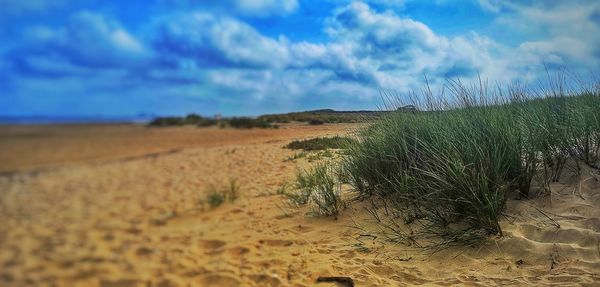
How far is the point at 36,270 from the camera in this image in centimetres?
79

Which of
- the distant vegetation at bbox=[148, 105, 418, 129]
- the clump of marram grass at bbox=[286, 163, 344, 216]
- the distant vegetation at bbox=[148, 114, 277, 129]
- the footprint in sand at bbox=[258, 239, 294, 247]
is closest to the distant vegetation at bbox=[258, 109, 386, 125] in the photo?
the distant vegetation at bbox=[148, 105, 418, 129]

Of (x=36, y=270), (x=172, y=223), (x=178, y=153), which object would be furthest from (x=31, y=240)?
(x=178, y=153)

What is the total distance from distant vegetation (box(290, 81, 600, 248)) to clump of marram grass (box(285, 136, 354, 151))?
3cm

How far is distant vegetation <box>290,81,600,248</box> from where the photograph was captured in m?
3.13

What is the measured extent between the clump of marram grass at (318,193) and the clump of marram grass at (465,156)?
45cm

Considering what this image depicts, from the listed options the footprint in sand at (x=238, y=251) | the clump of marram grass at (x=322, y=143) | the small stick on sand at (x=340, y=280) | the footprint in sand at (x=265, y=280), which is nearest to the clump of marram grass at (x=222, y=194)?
the footprint in sand at (x=238, y=251)

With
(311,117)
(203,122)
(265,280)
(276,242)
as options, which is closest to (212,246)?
(203,122)

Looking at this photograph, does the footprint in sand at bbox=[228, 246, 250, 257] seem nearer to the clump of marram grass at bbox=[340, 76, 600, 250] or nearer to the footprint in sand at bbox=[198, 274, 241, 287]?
the footprint in sand at bbox=[198, 274, 241, 287]

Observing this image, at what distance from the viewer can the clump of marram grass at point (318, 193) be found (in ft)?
13.2

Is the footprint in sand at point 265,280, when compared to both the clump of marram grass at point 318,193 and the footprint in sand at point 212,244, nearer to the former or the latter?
the footprint in sand at point 212,244

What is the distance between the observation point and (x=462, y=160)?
11.1 ft

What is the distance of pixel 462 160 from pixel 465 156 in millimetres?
70

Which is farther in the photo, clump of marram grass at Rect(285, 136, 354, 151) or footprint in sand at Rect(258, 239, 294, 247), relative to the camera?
clump of marram grass at Rect(285, 136, 354, 151)

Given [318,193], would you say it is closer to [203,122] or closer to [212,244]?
[212,244]
